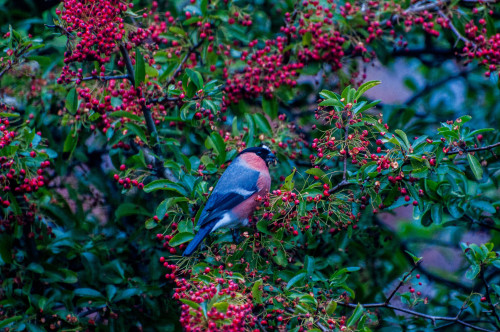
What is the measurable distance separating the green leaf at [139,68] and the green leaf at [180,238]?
3.59 ft

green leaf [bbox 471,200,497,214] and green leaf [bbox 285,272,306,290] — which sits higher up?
green leaf [bbox 471,200,497,214]

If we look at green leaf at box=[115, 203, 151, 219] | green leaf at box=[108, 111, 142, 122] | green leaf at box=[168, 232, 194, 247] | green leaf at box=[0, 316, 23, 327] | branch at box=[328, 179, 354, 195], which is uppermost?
green leaf at box=[108, 111, 142, 122]

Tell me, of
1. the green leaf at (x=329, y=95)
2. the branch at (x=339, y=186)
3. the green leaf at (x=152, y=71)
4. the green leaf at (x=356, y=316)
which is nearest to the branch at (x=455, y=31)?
the green leaf at (x=329, y=95)

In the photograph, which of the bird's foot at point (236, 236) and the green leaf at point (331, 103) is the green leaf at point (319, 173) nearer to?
the green leaf at point (331, 103)

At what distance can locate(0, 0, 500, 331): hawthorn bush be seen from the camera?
327 centimetres

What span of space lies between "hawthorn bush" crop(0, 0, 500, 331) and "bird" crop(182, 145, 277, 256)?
0.34ft

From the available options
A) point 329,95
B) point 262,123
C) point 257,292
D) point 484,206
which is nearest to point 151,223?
point 257,292

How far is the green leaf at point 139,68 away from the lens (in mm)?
3643

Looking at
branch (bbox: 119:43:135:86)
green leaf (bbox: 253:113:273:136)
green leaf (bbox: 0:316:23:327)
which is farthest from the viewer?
green leaf (bbox: 253:113:273:136)

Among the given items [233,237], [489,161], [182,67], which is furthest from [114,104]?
[489,161]

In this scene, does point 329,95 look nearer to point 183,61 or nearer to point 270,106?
point 270,106

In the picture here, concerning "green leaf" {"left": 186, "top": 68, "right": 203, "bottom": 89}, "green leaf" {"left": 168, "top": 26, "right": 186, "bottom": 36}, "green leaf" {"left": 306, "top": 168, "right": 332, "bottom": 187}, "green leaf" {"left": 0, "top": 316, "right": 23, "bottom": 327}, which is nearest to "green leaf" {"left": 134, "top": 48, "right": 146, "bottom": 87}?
"green leaf" {"left": 186, "top": 68, "right": 203, "bottom": 89}

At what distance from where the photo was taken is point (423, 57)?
609cm

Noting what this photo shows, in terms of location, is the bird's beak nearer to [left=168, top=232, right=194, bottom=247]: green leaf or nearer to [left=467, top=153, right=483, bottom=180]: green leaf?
[left=168, top=232, right=194, bottom=247]: green leaf
